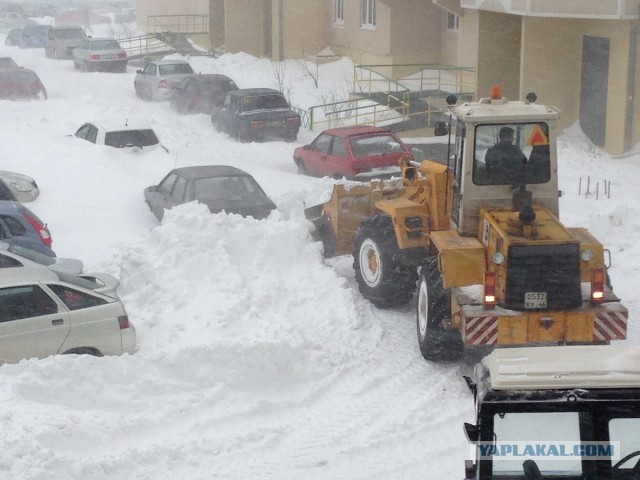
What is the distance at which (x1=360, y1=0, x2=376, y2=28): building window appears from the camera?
108 ft

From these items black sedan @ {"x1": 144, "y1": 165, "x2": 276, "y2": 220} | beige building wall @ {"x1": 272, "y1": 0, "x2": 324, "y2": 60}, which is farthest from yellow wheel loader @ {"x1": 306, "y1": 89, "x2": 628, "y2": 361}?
beige building wall @ {"x1": 272, "y1": 0, "x2": 324, "y2": 60}

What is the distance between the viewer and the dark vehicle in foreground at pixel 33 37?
164 feet

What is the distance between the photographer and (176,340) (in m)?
11.2

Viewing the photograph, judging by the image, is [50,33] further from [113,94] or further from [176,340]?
[176,340]

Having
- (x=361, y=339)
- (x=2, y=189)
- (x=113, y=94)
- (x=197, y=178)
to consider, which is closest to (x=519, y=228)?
(x=361, y=339)

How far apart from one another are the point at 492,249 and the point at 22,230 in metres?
6.85

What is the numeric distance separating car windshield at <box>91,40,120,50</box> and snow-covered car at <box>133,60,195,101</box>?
6.63 metres

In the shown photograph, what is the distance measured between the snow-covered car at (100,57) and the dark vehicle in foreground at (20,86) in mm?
7269

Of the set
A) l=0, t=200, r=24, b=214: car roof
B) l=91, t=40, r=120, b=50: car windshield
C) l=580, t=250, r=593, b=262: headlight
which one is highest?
l=91, t=40, r=120, b=50: car windshield

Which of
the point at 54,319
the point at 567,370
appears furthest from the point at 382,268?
the point at 567,370

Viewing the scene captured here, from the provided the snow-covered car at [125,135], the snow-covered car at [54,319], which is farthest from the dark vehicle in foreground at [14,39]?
the snow-covered car at [54,319]

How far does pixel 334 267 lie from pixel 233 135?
1179 cm

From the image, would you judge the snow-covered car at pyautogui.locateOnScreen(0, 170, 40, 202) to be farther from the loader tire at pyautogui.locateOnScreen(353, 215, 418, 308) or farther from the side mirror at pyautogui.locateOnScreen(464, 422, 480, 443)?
the side mirror at pyautogui.locateOnScreen(464, 422, 480, 443)

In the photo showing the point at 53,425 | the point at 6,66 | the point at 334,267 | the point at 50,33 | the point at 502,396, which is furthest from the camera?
the point at 50,33
